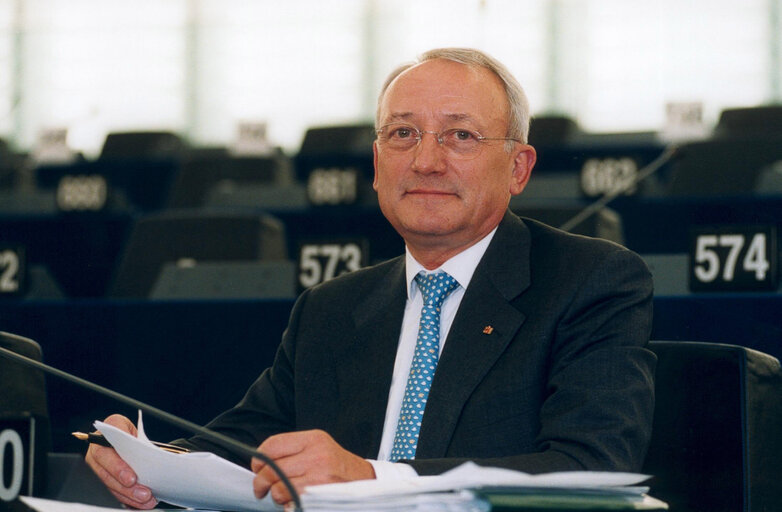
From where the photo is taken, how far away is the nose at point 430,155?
73.0 inches

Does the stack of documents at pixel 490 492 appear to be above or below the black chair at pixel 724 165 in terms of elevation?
below

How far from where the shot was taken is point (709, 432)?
164cm

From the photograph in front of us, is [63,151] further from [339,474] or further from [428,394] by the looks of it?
[339,474]

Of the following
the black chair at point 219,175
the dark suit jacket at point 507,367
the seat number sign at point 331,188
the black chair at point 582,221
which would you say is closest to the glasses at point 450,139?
the dark suit jacket at point 507,367

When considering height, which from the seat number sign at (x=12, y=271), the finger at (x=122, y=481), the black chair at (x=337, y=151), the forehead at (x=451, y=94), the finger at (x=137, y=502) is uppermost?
the black chair at (x=337, y=151)

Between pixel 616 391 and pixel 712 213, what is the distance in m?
3.07

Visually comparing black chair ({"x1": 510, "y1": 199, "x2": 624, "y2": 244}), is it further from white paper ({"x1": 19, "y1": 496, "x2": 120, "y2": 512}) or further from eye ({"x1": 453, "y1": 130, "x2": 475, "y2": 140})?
white paper ({"x1": 19, "y1": 496, "x2": 120, "y2": 512})

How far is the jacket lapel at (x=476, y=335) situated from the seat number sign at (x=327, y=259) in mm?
1023

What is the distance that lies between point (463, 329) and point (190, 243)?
83.4 inches

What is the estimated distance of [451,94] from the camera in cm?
183

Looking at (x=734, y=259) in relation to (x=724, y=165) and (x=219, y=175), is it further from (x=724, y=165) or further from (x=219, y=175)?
(x=219, y=175)

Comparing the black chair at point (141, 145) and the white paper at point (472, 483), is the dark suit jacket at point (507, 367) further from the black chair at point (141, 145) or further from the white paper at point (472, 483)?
the black chair at point (141, 145)

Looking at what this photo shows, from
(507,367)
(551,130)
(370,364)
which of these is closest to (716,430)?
(507,367)

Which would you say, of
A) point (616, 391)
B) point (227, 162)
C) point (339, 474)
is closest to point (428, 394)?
point (616, 391)
